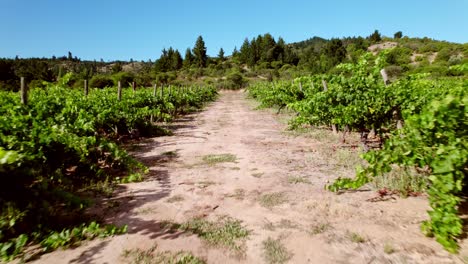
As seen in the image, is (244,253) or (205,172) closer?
(244,253)

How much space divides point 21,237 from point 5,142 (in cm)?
156

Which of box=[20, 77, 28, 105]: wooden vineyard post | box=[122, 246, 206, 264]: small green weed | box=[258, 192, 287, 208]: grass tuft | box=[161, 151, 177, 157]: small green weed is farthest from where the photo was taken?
box=[161, 151, 177, 157]: small green weed

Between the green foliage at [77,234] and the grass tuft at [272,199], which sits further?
the grass tuft at [272,199]

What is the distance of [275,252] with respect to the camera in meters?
2.94

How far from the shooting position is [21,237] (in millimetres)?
2883

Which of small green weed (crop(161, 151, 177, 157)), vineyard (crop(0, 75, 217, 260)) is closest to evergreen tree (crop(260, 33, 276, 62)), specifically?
small green weed (crop(161, 151, 177, 157))

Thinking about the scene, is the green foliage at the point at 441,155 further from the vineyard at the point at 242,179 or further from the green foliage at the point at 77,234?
the green foliage at the point at 77,234

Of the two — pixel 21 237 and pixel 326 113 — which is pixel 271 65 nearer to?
pixel 326 113

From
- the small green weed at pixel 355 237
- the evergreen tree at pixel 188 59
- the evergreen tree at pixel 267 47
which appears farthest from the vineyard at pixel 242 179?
the evergreen tree at pixel 188 59

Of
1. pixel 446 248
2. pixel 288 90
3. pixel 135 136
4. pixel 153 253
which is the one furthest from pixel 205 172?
pixel 288 90

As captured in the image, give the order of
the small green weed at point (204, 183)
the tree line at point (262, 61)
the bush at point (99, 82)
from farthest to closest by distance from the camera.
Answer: the tree line at point (262, 61) → the bush at point (99, 82) → the small green weed at point (204, 183)

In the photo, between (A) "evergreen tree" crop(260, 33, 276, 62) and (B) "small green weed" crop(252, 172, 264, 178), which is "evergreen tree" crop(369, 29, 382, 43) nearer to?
(A) "evergreen tree" crop(260, 33, 276, 62)

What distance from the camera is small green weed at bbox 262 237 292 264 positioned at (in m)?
2.82

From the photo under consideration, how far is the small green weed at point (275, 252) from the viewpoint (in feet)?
9.25
